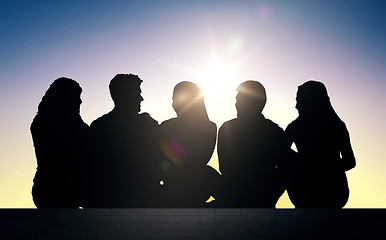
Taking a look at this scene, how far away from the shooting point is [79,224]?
8453 millimetres

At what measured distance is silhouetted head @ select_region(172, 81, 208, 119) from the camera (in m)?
9.92

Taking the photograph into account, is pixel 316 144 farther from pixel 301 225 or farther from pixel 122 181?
pixel 122 181

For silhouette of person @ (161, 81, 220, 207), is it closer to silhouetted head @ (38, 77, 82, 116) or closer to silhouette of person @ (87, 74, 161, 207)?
silhouette of person @ (87, 74, 161, 207)

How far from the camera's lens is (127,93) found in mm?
9969

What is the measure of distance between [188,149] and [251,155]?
47.5 inches

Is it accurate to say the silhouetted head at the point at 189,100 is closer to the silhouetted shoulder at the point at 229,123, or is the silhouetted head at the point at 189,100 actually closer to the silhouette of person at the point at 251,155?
the silhouetted shoulder at the point at 229,123

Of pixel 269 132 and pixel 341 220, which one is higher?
pixel 269 132

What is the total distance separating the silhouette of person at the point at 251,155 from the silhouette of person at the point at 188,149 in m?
0.28

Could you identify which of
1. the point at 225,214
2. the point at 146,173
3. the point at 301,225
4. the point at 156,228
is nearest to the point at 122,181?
the point at 146,173

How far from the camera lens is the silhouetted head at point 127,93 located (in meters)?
9.98

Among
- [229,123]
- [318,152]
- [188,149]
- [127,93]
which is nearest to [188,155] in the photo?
[188,149]

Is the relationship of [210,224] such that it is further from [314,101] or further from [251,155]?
[314,101]

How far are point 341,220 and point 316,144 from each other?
1.86 metres

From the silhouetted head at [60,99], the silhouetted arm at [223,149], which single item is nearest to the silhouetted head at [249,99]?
the silhouetted arm at [223,149]
